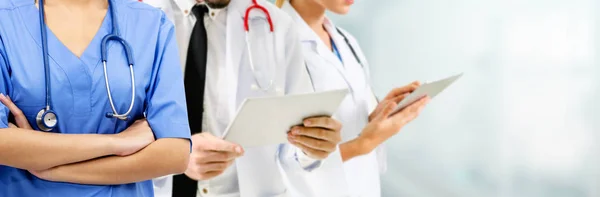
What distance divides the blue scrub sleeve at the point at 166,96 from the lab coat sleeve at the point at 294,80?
0.58m

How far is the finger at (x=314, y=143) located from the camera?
1.63 meters

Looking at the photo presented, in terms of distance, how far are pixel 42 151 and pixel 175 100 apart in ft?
0.74

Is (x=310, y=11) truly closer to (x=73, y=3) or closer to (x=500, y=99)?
(x=500, y=99)

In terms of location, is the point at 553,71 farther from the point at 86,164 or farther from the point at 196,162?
the point at 86,164

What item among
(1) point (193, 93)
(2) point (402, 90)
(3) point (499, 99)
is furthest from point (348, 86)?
(3) point (499, 99)

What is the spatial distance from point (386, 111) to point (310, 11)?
0.37 m

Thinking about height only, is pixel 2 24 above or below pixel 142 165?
above

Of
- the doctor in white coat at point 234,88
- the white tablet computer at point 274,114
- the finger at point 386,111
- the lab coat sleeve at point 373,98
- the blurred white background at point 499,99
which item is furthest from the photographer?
the blurred white background at point 499,99

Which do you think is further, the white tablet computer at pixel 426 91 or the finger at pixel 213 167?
the white tablet computer at pixel 426 91

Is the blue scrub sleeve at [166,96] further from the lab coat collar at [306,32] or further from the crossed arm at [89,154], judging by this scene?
the lab coat collar at [306,32]

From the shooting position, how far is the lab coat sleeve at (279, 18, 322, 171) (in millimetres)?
1769

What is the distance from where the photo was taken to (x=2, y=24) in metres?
1.06

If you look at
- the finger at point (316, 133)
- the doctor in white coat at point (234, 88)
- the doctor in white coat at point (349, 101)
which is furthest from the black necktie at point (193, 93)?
the doctor in white coat at point (349, 101)

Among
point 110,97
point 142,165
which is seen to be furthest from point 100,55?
point 142,165
